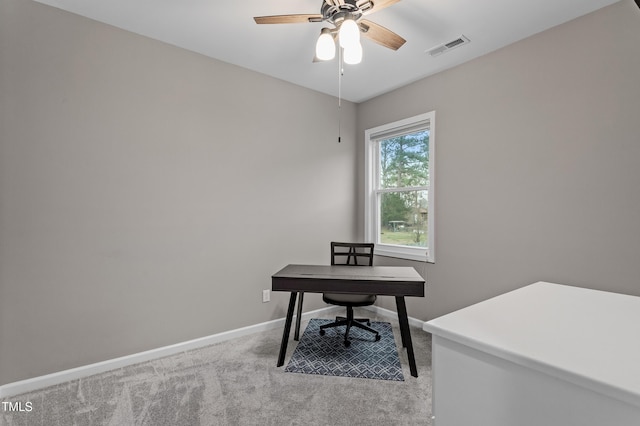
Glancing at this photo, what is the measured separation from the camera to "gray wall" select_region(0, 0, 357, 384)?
6.42 ft

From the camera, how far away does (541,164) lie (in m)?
2.26

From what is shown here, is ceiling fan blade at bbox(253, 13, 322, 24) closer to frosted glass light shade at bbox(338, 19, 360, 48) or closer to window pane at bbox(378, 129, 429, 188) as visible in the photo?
frosted glass light shade at bbox(338, 19, 360, 48)

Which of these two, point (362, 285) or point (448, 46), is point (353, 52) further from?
point (362, 285)

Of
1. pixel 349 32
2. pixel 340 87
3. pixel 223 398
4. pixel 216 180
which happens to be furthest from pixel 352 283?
pixel 340 87

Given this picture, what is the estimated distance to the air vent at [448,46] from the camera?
239 cm

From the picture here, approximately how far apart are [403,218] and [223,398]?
2491 millimetres

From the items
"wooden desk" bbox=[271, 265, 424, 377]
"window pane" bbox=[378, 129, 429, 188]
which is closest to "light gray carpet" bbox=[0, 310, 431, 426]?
"wooden desk" bbox=[271, 265, 424, 377]

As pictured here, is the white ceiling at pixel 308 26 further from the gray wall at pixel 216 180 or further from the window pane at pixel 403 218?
the window pane at pixel 403 218

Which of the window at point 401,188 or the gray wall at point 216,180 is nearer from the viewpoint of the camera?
the gray wall at point 216,180

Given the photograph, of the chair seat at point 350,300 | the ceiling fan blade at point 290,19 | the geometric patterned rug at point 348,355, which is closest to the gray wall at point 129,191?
A: the geometric patterned rug at point 348,355

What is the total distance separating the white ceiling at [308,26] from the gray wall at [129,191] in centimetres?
19

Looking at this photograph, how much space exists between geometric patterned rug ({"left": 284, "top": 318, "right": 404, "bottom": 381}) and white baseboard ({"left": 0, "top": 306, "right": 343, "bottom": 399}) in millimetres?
573

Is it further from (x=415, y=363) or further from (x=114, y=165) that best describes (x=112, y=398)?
(x=415, y=363)

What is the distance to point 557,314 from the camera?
0.91 meters
